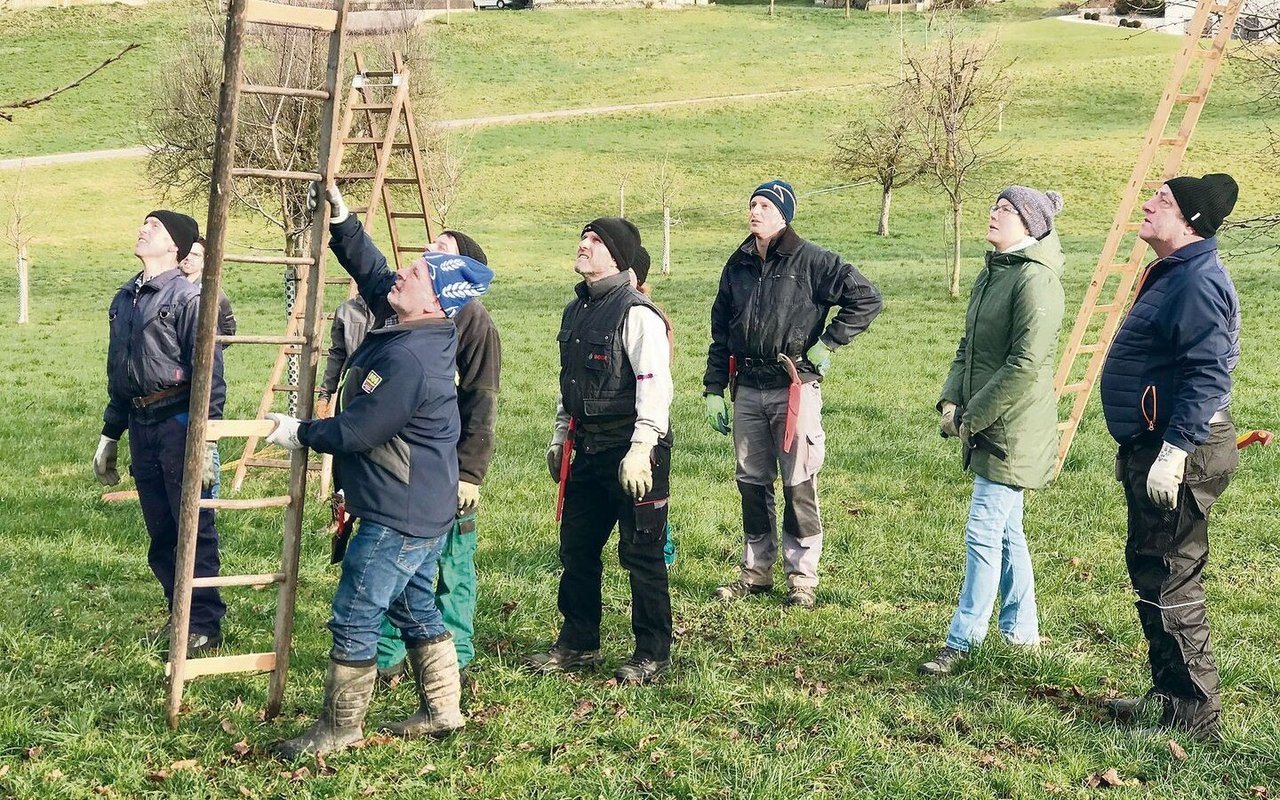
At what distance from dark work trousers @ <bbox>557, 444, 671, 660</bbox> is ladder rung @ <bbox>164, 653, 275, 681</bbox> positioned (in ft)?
5.43

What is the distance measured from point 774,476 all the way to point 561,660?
7.21ft

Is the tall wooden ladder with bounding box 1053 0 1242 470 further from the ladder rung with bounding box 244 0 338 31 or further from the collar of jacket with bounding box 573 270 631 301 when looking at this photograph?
the ladder rung with bounding box 244 0 338 31

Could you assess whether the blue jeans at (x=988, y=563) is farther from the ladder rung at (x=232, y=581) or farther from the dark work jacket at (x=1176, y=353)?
the ladder rung at (x=232, y=581)

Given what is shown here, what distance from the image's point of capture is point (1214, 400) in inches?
199

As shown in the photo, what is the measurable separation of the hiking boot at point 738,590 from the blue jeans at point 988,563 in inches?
62.3

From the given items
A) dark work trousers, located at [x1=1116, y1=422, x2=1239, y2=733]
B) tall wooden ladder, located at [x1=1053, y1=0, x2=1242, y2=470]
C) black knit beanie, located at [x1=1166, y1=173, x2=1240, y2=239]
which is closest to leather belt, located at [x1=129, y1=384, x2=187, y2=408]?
dark work trousers, located at [x1=1116, y1=422, x2=1239, y2=733]

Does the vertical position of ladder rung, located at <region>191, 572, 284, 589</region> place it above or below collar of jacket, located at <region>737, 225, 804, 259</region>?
below

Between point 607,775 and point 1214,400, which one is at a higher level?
point 1214,400

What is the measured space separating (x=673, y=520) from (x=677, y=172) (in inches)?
1624

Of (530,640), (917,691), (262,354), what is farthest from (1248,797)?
(262,354)

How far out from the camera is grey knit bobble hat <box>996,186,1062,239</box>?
5.95 metres

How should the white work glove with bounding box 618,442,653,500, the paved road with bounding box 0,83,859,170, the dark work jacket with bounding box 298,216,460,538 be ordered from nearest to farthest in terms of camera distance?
1. the dark work jacket with bounding box 298,216,460,538
2. the white work glove with bounding box 618,442,653,500
3. the paved road with bounding box 0,83,859,170

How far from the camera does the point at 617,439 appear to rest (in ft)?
19.5

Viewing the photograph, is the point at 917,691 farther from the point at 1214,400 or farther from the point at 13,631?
the point at 13,631
